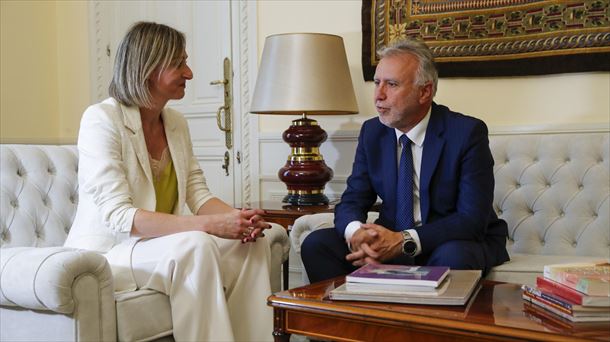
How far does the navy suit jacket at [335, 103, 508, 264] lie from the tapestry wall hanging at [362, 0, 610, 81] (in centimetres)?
74

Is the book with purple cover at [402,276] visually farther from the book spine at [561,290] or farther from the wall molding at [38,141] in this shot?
the wall molding at [38,141]

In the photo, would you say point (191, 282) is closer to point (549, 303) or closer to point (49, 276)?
point (49, 276)

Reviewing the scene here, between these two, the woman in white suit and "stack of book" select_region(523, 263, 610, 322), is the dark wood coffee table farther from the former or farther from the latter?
the woman in white suit

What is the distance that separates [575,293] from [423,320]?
299 millimetres

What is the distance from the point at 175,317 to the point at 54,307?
344mm

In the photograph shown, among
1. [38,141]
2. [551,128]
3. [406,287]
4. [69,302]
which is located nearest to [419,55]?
[551,128]

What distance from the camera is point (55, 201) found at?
241 centimetres

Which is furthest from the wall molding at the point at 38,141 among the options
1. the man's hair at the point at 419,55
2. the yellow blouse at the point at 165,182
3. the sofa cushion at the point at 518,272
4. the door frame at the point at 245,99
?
the sofa cushion at the point at 518,272

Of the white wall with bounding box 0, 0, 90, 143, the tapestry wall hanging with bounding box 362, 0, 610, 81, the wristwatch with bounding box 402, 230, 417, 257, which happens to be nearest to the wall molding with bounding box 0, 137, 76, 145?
the white wall with bounding box 0, 0, 90, 143

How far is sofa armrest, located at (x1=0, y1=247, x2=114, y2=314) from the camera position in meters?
1.70

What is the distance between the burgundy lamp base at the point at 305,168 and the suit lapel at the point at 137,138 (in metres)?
0.95

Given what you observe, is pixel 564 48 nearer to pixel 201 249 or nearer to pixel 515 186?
pixel 515 186

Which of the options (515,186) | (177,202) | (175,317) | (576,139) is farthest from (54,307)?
(576,139)

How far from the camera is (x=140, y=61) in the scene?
2.18 meters
